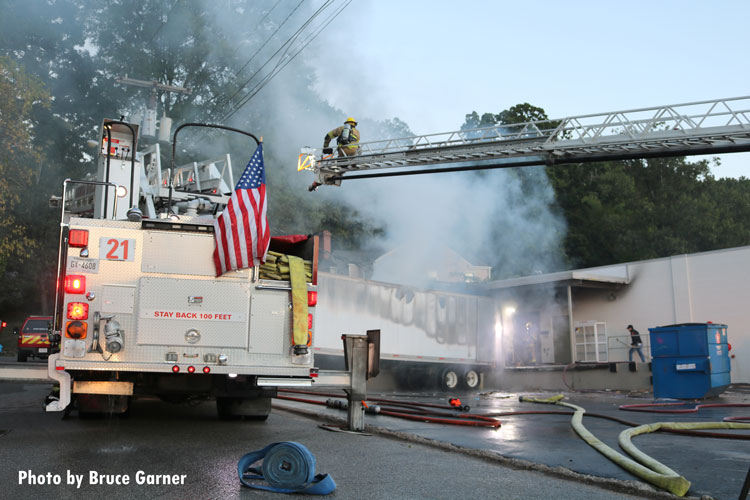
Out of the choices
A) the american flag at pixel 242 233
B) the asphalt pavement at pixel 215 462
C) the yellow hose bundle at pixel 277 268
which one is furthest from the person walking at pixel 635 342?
the american flag at pixel 242 233

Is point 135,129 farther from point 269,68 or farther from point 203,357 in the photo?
point 269,68

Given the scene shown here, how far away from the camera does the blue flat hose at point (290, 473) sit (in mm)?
4672

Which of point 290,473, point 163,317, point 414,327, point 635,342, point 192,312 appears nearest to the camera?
point 290,473

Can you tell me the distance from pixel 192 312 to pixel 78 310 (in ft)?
3.62

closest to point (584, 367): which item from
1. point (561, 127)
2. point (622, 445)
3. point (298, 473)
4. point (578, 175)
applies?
point (561, 127)

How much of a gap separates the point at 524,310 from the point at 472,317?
14.6 ft

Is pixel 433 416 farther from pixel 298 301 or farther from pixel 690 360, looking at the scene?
pixel 690 360

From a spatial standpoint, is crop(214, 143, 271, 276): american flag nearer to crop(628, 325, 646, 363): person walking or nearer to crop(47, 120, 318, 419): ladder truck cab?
crop(47, 120, 318, 419): ladder truck cab

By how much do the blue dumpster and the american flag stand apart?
11.0 metres

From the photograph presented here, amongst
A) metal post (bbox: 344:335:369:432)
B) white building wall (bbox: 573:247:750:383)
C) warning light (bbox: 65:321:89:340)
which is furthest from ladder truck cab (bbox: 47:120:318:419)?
white building wall (bbox: 573:247:750:383)

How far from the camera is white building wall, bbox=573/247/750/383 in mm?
19609

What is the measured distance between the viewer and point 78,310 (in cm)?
639

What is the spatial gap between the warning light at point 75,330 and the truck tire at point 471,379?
15803mm

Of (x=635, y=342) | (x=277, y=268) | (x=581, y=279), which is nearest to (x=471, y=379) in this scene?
(x=581, y=279)
